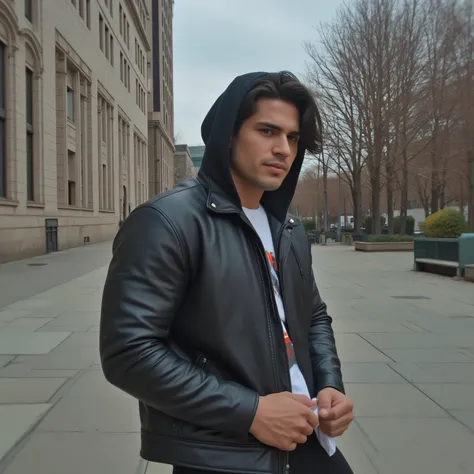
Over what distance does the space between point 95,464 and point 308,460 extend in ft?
6.37

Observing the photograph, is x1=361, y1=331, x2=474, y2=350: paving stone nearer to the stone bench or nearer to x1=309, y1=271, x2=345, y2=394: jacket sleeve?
x1=309, y1=271, x2=345, y2=394: jacket sleeve

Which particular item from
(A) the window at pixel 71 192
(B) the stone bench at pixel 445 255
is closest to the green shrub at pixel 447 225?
(B) the stone bench at pixel 445 255

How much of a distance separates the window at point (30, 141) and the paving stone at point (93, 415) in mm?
17302

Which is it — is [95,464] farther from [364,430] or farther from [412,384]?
[412,384]

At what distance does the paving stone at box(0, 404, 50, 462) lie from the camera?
3.27 m

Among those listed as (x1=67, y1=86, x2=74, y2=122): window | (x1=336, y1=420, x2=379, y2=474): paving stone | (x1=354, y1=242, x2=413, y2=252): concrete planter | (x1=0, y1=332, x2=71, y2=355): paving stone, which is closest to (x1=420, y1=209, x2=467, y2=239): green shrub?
(x1=354, y1=242, x2=413, y2=252): concrete planter

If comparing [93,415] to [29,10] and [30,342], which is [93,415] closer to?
[30,342]

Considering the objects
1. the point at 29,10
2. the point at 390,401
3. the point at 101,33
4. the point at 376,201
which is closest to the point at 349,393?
the point at 390,401

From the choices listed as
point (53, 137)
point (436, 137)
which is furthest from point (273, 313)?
point (436, 137)

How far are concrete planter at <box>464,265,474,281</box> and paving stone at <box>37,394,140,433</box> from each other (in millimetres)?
10452

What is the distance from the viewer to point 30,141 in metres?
20.0

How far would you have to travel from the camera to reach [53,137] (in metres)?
21.9

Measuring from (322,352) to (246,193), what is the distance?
0.59m

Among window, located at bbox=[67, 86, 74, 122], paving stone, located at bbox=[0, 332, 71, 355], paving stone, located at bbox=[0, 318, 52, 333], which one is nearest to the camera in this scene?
paving stone, located at bbox=[0, 332, 71, 355]
